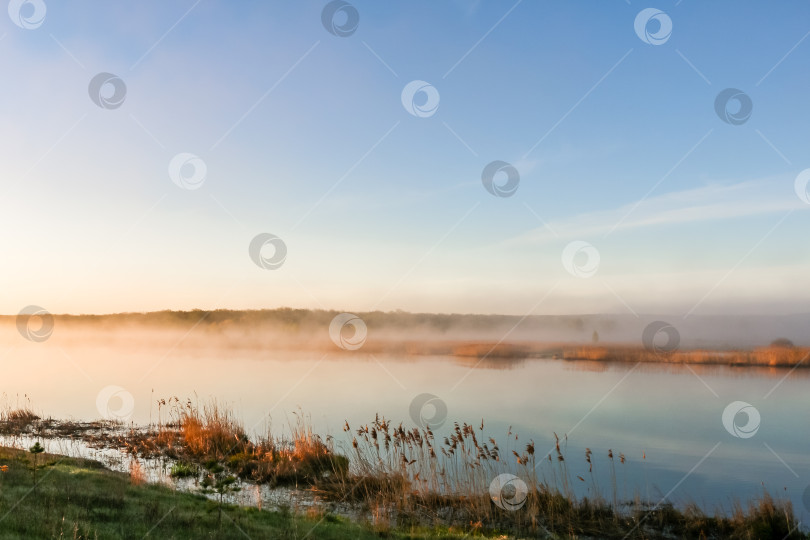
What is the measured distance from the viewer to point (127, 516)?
30.6 feet

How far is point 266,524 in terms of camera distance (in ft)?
32.6

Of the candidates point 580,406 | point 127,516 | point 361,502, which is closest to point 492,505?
point 361,502

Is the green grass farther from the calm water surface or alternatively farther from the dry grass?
the dry grass

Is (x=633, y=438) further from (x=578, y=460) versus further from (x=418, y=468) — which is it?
(x=418, y=468)

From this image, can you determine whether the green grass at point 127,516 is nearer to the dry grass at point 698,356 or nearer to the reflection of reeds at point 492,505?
the reflection of reeds at point 492,505

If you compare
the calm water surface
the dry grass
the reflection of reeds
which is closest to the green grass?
the reflection of reeds

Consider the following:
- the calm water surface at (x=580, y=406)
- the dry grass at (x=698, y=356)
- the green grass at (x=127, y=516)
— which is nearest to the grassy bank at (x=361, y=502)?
the green grass at (x=127, y=516)

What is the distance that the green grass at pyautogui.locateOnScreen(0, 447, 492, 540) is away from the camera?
26.8 feet

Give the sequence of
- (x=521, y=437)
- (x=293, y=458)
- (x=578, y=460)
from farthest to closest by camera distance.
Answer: (x=521, y=437) < (x=578, y=460) < (x=293, y=458)

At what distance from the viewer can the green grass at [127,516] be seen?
26.8 feet

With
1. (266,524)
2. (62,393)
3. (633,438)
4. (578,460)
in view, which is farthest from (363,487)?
(62,393)

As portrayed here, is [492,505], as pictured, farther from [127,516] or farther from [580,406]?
[580,406]

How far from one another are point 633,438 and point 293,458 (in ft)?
52.0

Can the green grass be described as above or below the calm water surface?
below
